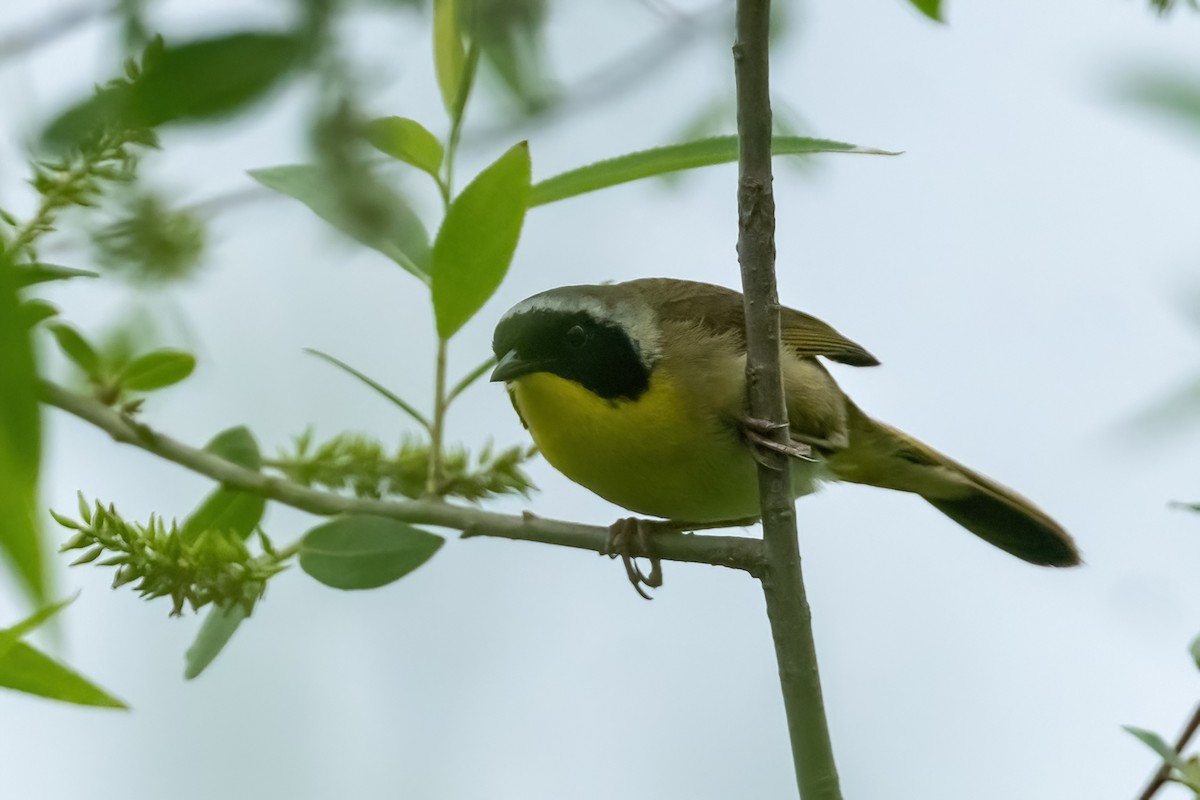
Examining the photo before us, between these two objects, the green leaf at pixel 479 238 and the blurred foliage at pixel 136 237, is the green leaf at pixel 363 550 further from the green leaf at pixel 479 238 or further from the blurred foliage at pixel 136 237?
the blurred foliage at pixel 136 237

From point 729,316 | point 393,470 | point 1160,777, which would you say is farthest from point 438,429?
point 729,316

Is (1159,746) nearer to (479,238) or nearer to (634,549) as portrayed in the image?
(479,238)

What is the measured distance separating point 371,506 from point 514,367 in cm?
124

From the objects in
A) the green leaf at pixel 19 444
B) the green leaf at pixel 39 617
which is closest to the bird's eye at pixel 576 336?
the green leaf at pixel 39 617

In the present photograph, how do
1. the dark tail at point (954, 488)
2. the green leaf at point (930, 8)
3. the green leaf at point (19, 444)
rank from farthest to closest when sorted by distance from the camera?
1. the dark tail at point (954, 488)
2. the green leaf at point (930, 8)
3. the green leaf at point (19, 444)

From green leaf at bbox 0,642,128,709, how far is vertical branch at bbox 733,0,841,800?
0.96 m

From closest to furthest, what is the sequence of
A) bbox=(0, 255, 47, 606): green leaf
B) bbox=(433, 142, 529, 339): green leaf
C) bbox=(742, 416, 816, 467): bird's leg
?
bbox=(0, 255, 47, 606): green leaf
bbox=(433, 142, 529, 339): green leaf
bbox=(742, 416, 816, 467): bird's leg

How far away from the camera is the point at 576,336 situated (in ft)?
9.59

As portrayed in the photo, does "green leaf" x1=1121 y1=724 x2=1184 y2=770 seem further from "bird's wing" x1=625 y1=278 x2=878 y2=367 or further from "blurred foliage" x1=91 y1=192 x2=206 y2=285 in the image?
"bird's wing" x1=625 y1=278 x2=878 y2=367

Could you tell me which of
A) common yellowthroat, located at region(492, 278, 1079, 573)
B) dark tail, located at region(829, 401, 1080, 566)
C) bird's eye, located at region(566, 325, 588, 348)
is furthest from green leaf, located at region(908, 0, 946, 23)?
dark tail, located at region(829, 401, 1080, 566)

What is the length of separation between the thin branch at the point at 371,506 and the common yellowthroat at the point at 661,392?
579 mm

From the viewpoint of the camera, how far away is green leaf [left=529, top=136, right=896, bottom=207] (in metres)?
1.67

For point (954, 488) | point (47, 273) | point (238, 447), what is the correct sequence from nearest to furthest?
point (47, 273) → point (238, 447) → point (954, 488)

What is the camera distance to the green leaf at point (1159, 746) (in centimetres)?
133
